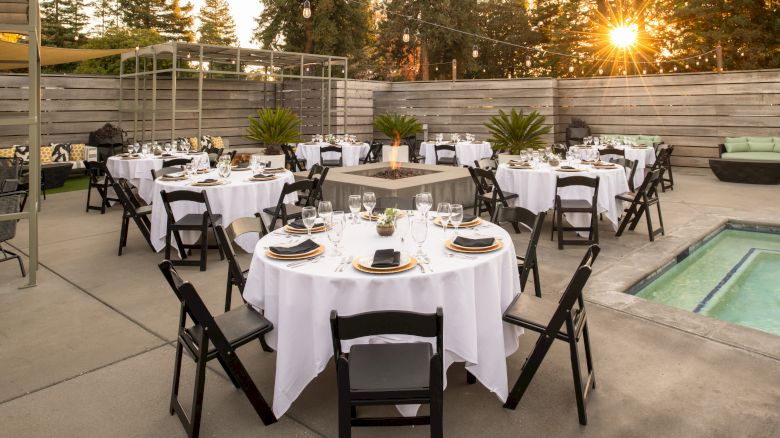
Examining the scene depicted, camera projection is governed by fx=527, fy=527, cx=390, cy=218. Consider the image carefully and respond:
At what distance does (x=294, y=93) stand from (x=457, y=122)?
518cm

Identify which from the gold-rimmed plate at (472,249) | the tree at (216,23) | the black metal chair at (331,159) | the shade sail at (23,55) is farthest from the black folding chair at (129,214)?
the tree at (216,23)

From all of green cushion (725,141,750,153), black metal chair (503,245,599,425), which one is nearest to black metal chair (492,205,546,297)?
black metal chair (503,245,599,425)

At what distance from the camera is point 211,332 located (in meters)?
2.32

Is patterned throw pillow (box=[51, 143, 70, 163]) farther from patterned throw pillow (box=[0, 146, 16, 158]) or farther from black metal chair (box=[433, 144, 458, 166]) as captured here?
black metal chair (box=[433, 144, 458, 166])

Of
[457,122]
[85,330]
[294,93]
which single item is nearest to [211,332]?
[85,330]

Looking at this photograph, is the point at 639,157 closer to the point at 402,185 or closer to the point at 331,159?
the point at 402,185

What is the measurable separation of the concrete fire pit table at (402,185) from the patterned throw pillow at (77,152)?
6.46m

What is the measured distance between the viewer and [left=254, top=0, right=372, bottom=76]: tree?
21656mm

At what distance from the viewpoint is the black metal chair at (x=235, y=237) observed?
10.2ft

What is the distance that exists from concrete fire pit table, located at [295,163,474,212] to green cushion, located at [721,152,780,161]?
612 centimetres

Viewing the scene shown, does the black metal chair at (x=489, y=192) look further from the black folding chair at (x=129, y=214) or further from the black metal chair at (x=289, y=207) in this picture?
the black folding chair at (x=129, y=214)

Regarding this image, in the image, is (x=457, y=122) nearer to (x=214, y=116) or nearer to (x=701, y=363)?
(x=214, y=116)

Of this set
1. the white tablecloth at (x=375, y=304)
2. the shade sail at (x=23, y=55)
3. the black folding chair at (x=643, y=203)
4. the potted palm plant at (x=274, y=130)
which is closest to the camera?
the white tablecloth at (x=375, y=304)

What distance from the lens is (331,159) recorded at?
10891 mm
